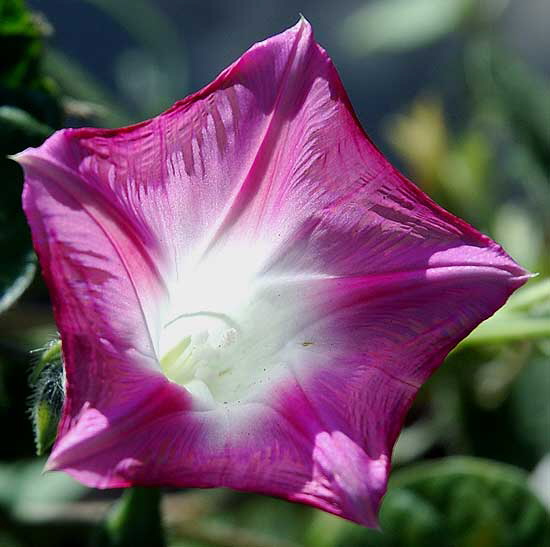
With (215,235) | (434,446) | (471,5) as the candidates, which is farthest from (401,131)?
(215,235)

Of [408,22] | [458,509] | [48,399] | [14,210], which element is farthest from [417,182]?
[48,399]

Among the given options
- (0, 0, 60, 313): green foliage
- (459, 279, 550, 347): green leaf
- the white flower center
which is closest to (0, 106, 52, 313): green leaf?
(0, 0, 60, 313): green foliage

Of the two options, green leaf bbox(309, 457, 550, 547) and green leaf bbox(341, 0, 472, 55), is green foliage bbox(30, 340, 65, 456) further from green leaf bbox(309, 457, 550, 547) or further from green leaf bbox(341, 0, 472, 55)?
green leaf bbox(341, 0, 472, 55)

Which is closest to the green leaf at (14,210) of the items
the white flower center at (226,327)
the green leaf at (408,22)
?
the white flower center at (226,327)

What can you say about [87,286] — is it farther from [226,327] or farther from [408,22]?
[408,22]

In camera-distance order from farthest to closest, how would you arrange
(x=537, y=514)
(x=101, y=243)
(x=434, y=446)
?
(x=434, y=446) → (x=537, y=514) → (x=101, y=243)

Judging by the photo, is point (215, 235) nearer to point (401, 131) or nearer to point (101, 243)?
point (101, 243)

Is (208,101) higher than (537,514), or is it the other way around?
(208,101)
